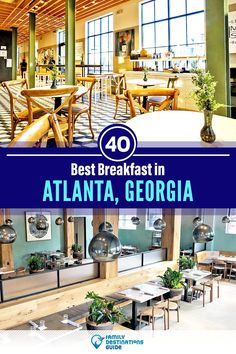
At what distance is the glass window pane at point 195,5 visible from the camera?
366 cm

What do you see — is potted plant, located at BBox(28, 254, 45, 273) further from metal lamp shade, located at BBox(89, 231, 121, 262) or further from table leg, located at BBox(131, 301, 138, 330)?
metal lamp shade, located at BBox(89, 231, 121, 262)

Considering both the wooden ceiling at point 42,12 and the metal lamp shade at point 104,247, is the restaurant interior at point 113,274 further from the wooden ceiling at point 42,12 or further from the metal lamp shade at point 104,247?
the wooden ceiling at point 42,12

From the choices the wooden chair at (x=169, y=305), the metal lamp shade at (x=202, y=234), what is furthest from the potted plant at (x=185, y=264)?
the metal lamp shade at (x=202, y=234)

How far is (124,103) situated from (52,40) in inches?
37.4

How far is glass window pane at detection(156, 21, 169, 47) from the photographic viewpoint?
3488 millimetres

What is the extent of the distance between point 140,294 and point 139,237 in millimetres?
6026

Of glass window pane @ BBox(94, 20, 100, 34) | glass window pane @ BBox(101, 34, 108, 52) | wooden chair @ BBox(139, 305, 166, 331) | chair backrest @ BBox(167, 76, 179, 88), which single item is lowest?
wooden chair @ BBox(139, 305, 166, 331)

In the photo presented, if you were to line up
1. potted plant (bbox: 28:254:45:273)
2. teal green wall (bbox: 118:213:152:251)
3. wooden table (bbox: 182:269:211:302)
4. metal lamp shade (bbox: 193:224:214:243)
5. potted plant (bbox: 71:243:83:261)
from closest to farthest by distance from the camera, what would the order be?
1. metal lamp shade (bbox: 193:224:214:243)
2. potted plant (bbox: 28:254:45:273)
3. wooden table (bbox: 182:269:211:302)
4. potted plant (bbox: 71:243:83:261)
5. teal green wall (bbox: 118:213:152:251)

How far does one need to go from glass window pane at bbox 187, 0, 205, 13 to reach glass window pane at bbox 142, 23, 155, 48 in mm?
411

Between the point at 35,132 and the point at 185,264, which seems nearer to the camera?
the point at 35,132

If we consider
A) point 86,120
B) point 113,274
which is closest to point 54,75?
point 86,120

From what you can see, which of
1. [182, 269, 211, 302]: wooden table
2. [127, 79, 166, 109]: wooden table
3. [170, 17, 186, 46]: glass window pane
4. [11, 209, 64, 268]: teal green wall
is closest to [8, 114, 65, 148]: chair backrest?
[170, 17, 186, 46]: glass window pane

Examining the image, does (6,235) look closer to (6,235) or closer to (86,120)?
(6,235)

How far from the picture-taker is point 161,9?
348 centimetres
